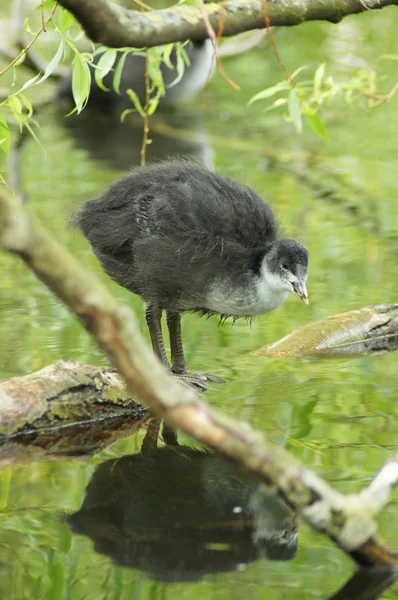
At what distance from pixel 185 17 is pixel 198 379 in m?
2.17

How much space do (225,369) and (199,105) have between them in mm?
7315

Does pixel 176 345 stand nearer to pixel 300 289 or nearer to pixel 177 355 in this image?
pixel 177 355

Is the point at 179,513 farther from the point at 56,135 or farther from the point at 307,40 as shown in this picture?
the point at 307,40

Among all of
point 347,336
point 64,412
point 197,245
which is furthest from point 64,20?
point 347,336

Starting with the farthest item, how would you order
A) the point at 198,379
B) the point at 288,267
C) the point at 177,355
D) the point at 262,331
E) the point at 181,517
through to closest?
the point at 262,331
the point at 177,355
the point at 198,379
the point at 288,267
the point at 181,517

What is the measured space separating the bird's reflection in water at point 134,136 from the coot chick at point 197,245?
3.94 metres

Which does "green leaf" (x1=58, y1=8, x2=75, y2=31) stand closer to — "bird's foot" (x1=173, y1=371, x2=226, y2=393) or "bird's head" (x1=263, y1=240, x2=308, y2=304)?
"bird's head" (x1=263, y1=240, x2=308, y2=304)

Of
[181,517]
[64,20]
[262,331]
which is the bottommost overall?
[262,331]

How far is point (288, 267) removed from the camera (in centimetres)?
480

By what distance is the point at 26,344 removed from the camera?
18.2ft

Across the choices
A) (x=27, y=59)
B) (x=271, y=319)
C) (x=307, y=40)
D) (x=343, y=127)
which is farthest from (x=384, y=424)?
(x=307, y=40)

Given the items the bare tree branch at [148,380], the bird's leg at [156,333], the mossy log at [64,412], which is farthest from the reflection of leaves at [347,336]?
the bare tree branch at [148,380]

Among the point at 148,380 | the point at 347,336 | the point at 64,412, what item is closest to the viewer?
the point at 148,380

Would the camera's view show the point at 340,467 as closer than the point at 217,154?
Yes
